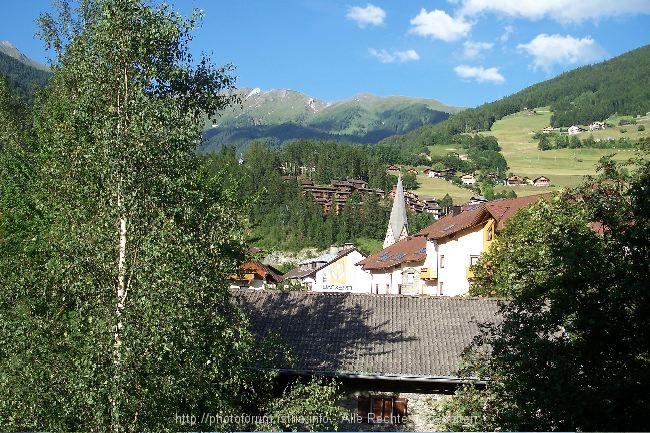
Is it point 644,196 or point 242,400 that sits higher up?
point 644,196

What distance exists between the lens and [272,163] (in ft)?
460

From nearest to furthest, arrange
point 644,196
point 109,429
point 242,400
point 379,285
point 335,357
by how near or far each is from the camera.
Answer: point 109,429 → point 644,196 → point 242,400 → point 335,357 → point 379,285

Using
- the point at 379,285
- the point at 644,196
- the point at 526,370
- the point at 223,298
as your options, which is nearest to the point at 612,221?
the point at 644,196

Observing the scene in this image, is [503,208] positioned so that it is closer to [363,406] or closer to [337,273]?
[363,406]

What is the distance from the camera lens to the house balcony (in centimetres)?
4685

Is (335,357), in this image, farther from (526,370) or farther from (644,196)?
(644,196)

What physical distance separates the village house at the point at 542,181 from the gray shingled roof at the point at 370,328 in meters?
143

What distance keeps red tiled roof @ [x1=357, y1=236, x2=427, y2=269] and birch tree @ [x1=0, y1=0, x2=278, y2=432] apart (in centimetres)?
4163

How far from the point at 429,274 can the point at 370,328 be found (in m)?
28.7

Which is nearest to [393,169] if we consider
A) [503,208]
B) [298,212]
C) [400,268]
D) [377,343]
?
[298,212]

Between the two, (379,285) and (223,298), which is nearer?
(223,298)

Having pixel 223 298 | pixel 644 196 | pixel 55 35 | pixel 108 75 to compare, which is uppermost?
pixel 55 35

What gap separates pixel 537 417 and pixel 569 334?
1.51 meters

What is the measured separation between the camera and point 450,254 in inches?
1772
